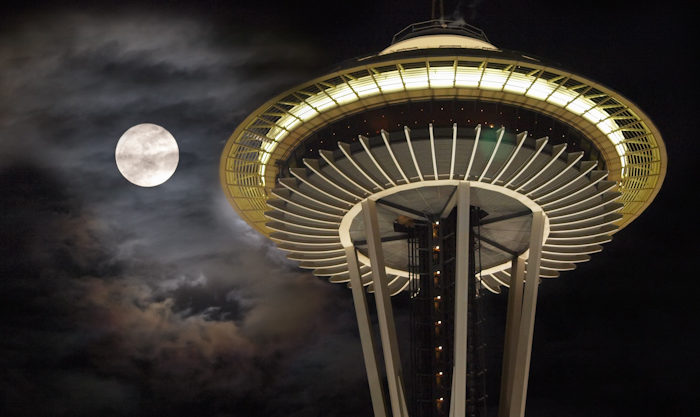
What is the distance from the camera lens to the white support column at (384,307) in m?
32.7

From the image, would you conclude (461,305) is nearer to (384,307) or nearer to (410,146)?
(384,307)

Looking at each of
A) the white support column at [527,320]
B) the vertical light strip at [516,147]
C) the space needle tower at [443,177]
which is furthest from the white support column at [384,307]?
the vertical light strip at [516,147]

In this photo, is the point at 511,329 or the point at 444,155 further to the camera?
the point at 511,329

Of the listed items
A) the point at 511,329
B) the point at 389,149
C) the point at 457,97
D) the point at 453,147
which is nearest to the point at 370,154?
the point at 389,149

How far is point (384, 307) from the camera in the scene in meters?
33.2

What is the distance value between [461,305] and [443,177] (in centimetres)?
427

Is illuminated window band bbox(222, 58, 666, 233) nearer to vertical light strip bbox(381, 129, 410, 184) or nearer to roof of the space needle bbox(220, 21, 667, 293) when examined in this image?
roof of the space needle bbox(220, 21, 667, 293)

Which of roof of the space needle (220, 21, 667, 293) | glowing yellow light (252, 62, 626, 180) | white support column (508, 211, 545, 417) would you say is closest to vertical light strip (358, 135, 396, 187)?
roof of the space needle (220, 21, 667, 293)

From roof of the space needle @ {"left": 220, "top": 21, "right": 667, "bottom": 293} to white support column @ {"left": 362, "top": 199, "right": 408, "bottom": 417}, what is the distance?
816mm

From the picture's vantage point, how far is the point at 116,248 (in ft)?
168

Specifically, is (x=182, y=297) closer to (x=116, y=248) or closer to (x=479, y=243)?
(x=116, y=248)

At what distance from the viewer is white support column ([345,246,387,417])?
111 feet

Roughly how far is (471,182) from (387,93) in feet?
13.7

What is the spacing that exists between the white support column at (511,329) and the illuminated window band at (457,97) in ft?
17.5
